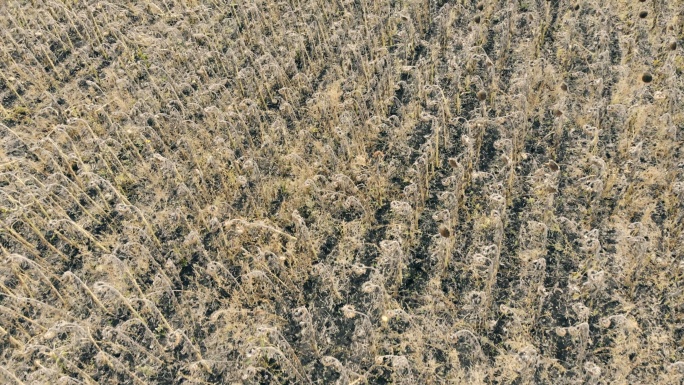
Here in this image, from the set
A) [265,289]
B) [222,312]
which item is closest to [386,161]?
[265,289]

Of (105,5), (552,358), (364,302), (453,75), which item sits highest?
(105,5)

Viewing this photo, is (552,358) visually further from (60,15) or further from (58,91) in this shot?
(60,15)

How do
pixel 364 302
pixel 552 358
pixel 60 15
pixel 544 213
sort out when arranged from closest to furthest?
1. pixel 552 358
2. pixel 364 302
3. pixel 544 213
4. pixel 60 15

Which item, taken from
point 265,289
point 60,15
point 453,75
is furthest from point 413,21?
point 60,15

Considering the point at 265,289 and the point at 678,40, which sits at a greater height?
the point at 678,40

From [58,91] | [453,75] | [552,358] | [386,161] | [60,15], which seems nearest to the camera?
[552,358]

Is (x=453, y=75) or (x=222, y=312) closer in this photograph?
(x=222, y=312)
